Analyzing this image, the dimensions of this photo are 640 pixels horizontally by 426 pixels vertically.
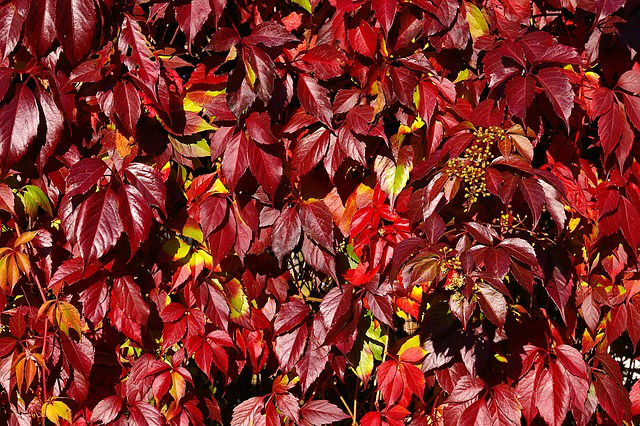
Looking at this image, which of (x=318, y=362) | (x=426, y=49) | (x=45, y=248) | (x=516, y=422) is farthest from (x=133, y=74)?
(x=516, y=422)

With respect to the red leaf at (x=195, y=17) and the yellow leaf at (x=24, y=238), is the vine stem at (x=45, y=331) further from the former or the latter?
the red leaf at (x=195, y=17)

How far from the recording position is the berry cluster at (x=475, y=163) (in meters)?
1.77

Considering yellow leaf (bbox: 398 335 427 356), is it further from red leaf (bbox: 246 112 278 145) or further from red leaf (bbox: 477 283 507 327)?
red leaf (bbox: 246 112 278 145)

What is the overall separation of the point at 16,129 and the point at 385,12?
3.26 ft

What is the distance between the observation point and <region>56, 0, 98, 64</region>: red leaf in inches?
67.6

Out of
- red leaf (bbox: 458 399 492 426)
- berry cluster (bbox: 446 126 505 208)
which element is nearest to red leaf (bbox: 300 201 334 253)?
berry cluster (bbox: 446 126 505 208)

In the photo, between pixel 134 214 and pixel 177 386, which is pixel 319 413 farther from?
pixel 134 214

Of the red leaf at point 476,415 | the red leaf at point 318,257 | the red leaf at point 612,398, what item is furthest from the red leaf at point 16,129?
the red leaf at point 612,398

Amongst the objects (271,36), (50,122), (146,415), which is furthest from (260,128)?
(146,415)

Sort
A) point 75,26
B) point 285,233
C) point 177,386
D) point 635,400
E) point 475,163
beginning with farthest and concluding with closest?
point 635,400, point 177,386, point 285,233, point 475,163, point 75,26

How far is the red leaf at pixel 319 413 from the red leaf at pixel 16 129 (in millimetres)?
1074

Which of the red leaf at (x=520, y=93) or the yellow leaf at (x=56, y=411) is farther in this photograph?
the yellow leaf at (x=56, y=411)

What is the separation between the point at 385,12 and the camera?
5.70 ft

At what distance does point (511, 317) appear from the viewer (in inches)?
82.0
